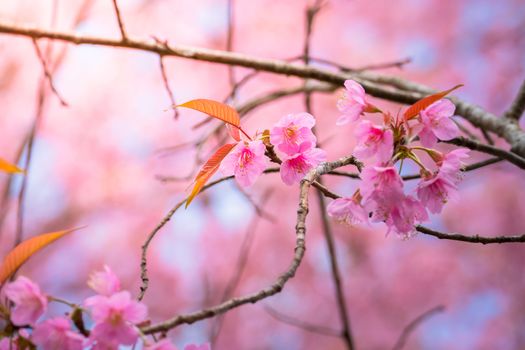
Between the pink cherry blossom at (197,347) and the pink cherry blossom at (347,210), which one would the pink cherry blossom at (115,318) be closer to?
the pink cherry blossom at (197,347)

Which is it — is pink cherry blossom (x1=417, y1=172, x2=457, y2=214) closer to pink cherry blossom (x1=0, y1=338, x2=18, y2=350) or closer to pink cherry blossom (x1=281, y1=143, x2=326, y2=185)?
pink cherry blossom (x1=281, y1=143, x2=326, y2=185)

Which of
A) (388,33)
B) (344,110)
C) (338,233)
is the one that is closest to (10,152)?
(338,233)

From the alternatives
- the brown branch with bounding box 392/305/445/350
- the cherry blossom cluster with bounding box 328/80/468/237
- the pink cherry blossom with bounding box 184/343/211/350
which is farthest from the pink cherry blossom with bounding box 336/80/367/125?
the brown branch with bounding box 392/305/445/350

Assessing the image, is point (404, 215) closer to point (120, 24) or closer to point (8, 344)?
point (8, 344)

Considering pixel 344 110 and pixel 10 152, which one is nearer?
pixel 344 110

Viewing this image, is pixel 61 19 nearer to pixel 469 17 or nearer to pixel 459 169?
pixel 469 17

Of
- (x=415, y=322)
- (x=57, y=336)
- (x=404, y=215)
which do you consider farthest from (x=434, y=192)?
(x=415, y=322)

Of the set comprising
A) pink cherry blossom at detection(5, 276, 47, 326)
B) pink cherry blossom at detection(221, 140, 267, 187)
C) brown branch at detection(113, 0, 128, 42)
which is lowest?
pink cherry blossom at detection(5, 276, 47, 326)

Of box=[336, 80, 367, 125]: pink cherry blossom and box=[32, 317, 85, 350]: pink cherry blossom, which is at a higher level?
box=[336, 80, 367, 125]: pink cherry blossom
